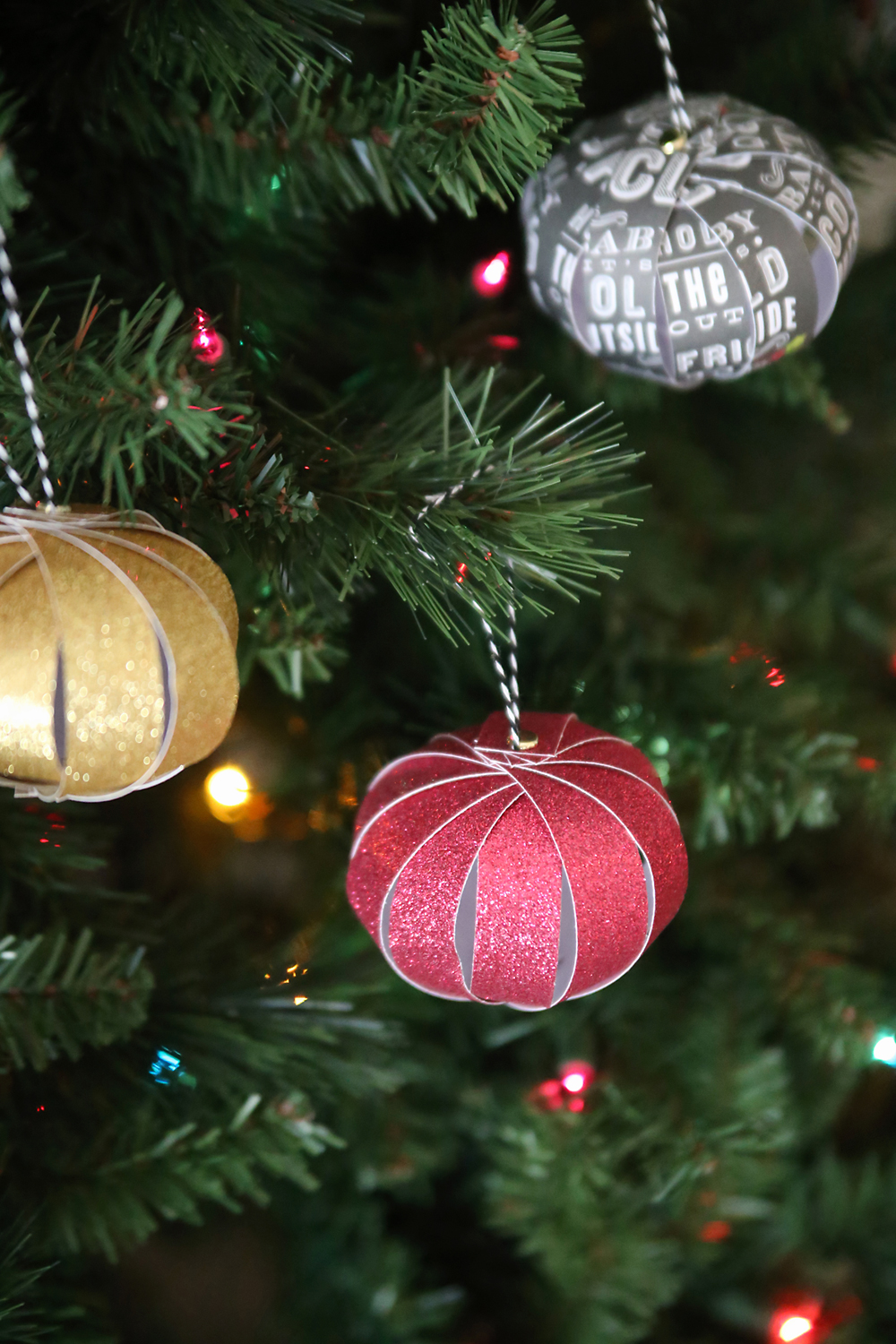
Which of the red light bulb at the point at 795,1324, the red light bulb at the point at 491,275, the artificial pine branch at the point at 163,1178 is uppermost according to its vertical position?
the red light bulb at the point at 491,275

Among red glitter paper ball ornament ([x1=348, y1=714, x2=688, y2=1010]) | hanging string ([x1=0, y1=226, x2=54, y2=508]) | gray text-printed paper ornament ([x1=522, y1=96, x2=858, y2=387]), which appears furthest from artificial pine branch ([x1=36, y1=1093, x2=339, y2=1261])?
gray text-printed paper ornament ([x1=522, y1=96, x2=858, y2=387])

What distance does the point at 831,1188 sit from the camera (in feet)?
2.58

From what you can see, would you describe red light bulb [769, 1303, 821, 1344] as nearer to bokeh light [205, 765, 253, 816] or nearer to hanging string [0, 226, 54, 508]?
bokeh light [205, 765, 253, 816]

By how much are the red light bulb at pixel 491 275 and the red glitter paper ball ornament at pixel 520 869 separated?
0.28 metres

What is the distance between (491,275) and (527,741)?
0.29 meters

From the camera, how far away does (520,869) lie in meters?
0.40

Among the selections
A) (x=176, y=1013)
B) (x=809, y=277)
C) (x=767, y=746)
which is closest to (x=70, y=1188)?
(x=176, y=1013)

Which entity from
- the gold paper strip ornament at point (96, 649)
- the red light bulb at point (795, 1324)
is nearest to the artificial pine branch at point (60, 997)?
the gold paper strip ornament at point (96, 649)

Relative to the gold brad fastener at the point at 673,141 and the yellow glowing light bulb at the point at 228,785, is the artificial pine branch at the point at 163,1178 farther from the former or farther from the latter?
the gold brad fastener at the point at 673,141

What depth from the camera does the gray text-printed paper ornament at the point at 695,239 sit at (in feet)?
1.47

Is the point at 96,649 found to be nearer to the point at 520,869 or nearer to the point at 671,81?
the point at 520,869

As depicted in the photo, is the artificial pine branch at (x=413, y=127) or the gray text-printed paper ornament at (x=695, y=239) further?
the gray text-printed paper ornament at (x=695, y=239)

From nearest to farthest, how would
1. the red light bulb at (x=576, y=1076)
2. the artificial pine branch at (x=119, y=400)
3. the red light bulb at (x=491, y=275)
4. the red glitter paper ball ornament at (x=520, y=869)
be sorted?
the artificial pine branch at (x=119, y=400) → the red glitter paper ball ornament at (x=520, y=869) → the red light bulb at (x=491, y=275) → the red light bulb at (x=576, y=1076)

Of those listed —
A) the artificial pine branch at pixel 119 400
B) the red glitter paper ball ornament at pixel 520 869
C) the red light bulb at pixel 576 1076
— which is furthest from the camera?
the red light bulb at pixel 576 1076
